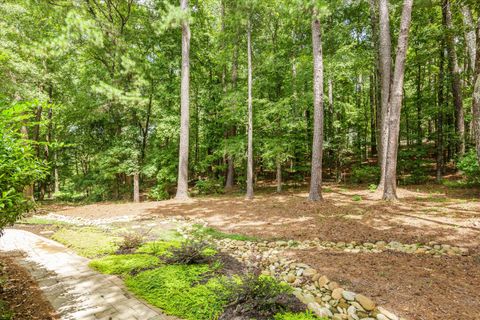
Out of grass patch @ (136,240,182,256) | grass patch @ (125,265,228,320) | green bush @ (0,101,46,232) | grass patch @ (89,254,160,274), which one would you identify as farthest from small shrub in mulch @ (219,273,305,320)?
green bush @ (0,101,46,232)

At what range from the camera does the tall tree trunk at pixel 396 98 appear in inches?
291

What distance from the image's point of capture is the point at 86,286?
304 centimetres

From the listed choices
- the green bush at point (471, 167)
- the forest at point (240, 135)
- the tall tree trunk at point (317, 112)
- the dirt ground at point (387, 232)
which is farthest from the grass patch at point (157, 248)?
the green bush at point (471, 167)

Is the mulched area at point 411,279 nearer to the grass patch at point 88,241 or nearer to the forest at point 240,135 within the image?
the forest at point 240,135

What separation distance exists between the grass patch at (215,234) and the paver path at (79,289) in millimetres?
2444

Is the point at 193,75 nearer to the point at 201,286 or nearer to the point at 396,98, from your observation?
the point at 396,98

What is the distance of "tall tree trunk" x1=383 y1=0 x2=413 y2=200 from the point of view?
7.38m

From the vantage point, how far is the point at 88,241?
16.0 ft

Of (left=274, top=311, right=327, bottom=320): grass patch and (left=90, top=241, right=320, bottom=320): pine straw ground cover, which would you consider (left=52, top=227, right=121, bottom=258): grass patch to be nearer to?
(left=90, top=241, right=320, bottom=320): pine straw ground cover

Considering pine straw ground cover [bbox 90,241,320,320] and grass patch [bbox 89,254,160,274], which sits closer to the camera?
pine straw ground cover [bbox 90,241,320,320]

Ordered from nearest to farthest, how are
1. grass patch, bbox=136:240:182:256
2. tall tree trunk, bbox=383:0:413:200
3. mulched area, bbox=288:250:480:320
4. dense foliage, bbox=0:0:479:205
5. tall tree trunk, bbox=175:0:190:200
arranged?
mulched area, bbox=288:250:480:320 < grass patch, bbox=136:240:182:256 < tall tree trunk, bbox=383:0:413:200 < dense foliage, bbox=0:0:479:205 < tall tree trunk, bbox=175:0:190:200

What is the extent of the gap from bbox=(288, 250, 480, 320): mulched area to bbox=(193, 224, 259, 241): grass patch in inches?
50.4

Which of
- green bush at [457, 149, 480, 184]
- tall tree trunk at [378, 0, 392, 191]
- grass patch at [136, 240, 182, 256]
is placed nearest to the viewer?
grass patch at [136, 240, 182, 256]

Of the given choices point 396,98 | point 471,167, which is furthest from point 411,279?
point 471,167
